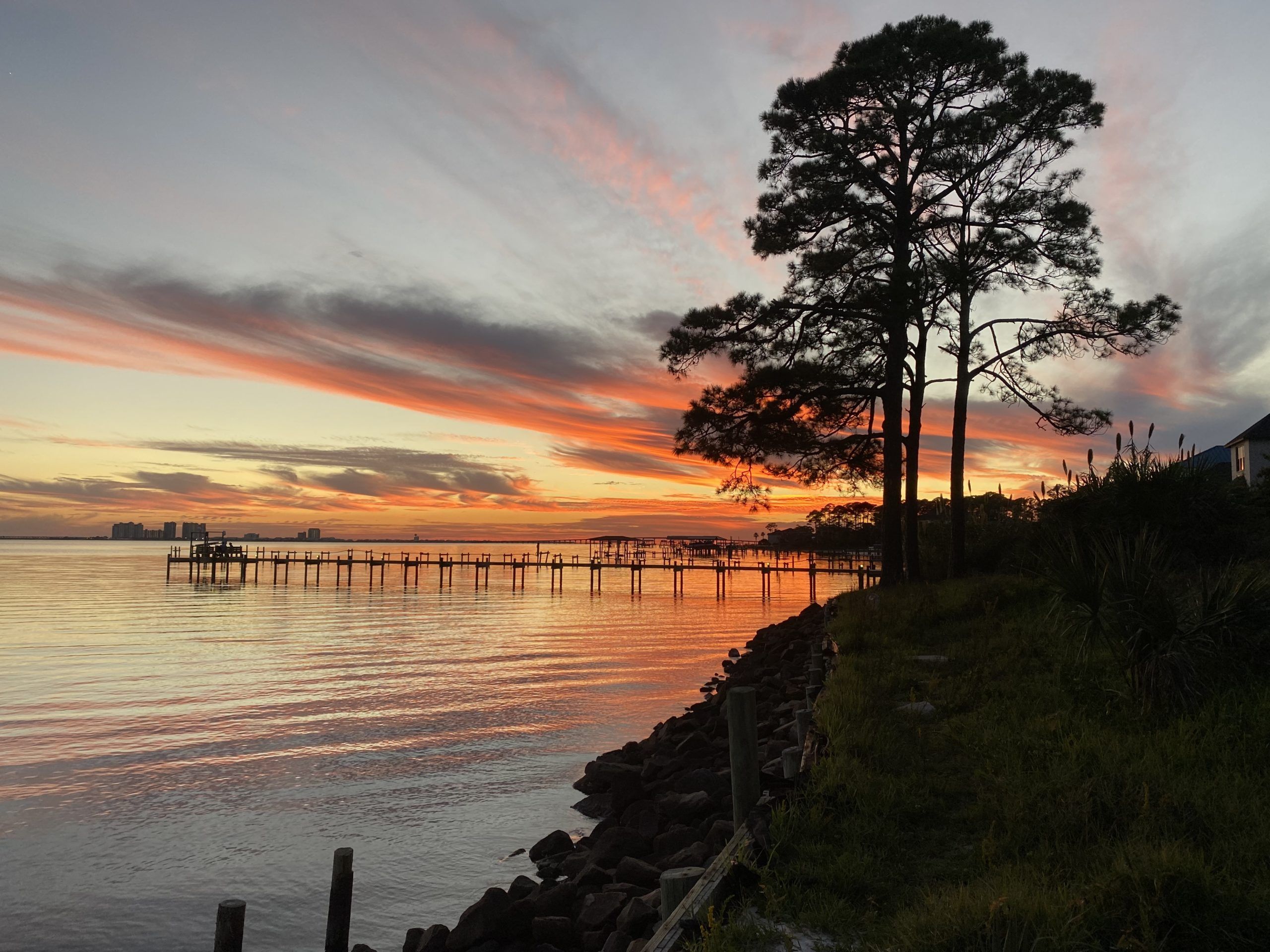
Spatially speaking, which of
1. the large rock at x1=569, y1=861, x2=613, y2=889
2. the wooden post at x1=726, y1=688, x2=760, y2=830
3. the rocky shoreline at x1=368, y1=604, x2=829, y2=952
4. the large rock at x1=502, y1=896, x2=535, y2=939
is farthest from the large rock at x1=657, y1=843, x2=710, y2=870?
the wooden post at x1=726, y1=688, x2=760, y2=830

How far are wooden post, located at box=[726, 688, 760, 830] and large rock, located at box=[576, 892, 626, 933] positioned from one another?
7.03 ft

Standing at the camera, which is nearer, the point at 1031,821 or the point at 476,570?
the point at 1031,821

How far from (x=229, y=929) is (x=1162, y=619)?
1038cm

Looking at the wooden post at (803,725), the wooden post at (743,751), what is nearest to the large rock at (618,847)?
the wooden post at (803,725)

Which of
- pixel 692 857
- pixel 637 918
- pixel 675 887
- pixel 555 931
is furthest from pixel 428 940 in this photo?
pixel 675 887

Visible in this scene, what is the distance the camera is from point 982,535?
2698 cm

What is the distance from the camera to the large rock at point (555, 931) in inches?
329

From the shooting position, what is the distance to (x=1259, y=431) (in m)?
57.2

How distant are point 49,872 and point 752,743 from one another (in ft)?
37.8

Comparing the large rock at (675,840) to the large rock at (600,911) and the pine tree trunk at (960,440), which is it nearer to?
the large rock at (600,911)

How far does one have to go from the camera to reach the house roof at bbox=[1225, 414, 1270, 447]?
2238 inches

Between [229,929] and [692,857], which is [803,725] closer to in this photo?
[692,857]

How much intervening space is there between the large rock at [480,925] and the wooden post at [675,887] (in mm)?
3448

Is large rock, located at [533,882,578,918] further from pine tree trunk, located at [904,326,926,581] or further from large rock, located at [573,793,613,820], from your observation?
pine tree trunk, located at [904,326,926,581]
